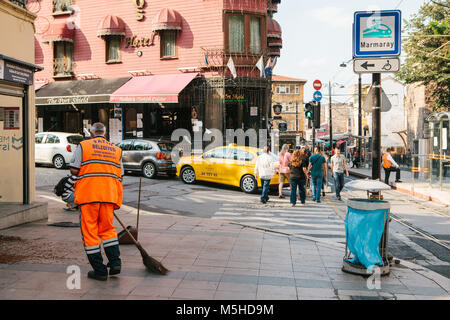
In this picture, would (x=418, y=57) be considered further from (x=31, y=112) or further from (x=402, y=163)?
(x=31, y=112)

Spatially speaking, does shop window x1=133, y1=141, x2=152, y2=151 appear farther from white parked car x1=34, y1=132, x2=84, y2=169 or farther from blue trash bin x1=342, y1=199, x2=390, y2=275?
blue trash bin x1=342, y1=199, x2=390, y2=275

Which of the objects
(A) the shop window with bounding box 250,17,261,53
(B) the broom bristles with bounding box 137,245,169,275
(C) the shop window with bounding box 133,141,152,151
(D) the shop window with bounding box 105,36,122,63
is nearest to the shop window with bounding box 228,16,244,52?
(A) the shop window with bounding box 250,17,261,53

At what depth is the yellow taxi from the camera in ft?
50.1

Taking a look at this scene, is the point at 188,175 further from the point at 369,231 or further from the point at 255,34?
the point at 369,231

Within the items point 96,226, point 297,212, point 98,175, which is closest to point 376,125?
point 98,175

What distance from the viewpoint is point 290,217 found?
10.9m

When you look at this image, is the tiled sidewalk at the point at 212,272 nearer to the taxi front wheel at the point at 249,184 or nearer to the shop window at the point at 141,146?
the taxi front wheel at the point at 249,184

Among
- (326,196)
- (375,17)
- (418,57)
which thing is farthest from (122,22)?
(375,17)

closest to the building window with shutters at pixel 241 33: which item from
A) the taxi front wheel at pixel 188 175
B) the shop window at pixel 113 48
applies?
the shop window at pixel 113 48

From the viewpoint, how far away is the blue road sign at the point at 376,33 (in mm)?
6789

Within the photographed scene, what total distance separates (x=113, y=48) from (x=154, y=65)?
3080 millimetres

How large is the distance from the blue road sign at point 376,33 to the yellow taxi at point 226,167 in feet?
26.9

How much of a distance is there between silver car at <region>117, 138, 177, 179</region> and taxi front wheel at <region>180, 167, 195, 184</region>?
3.44 feet

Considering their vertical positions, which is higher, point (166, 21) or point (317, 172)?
point (166, 21)
